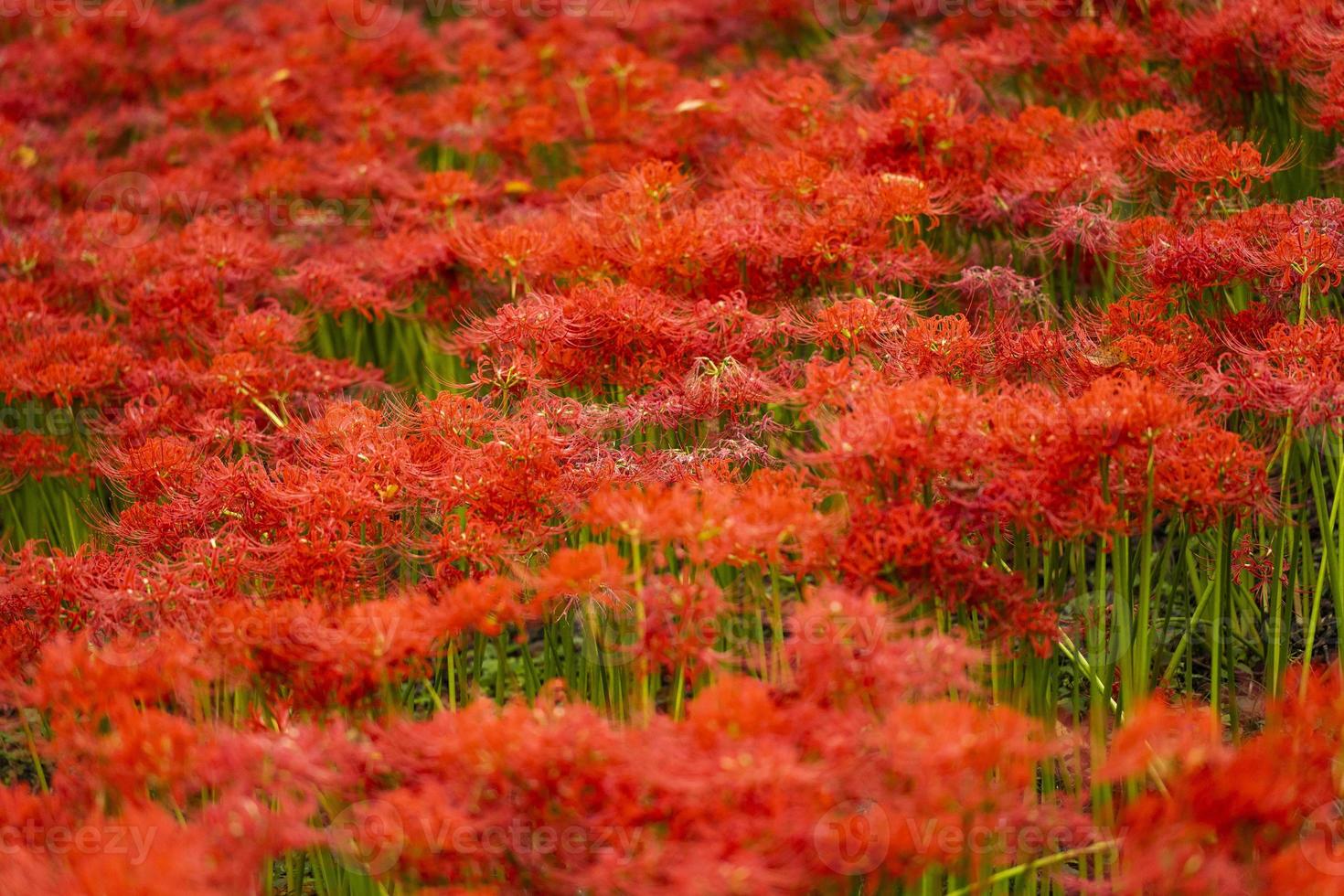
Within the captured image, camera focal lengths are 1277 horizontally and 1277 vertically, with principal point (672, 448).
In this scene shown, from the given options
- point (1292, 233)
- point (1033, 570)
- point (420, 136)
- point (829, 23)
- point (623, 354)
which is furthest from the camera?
point (829, 23)

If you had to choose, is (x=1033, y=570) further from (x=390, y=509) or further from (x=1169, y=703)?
(x=390, y=509)

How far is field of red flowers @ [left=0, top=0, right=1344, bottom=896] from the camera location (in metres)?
2.27

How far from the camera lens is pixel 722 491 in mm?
2832

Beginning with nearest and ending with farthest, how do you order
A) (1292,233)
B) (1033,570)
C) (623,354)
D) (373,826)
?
1. (373,826)
2. (1033,570)
3. (1292,233)
4. (623,354)

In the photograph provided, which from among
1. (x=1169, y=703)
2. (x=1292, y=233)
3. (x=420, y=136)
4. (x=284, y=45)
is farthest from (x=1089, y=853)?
(x=284, y=45)

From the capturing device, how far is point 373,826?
2.30 meters

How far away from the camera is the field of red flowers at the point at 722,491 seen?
2270 millimetres

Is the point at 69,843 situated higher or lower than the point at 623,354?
lower

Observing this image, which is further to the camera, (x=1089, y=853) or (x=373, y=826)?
(x=1089, y=853)

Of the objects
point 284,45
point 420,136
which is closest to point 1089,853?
point 420,136

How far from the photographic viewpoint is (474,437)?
3.45 metres

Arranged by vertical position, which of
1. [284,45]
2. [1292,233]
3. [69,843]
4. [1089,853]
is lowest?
[1089,853]

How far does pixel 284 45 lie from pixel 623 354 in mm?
4348

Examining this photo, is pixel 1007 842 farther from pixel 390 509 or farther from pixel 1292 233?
pixel 1292 233
